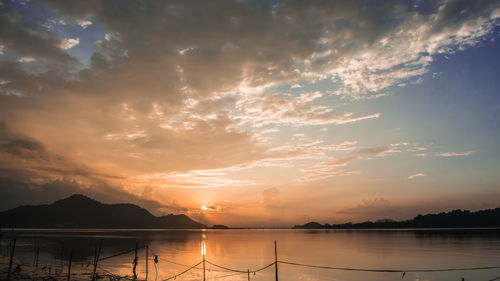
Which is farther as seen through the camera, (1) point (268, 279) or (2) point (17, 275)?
(1) point (268, 279)

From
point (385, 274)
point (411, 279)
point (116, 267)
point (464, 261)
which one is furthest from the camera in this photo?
point (464, 261)

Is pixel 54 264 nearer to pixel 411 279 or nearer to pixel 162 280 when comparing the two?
pixel 162 280

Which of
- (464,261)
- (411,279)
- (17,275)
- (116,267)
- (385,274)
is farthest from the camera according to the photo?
(464,261)

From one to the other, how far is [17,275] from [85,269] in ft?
30.6

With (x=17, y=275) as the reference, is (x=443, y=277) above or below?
below

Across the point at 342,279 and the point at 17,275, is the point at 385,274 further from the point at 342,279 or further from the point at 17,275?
the point at 17,275

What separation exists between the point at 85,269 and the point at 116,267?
4.92 meters

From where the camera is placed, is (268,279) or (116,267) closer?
(268,279)

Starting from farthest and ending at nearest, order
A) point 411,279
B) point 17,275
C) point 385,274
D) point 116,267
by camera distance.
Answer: point 116,267 → point 385,274 → point 411,279 → point 17,275

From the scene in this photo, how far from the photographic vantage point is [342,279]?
1626 inches

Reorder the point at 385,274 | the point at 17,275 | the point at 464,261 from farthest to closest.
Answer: the point at 464,261 < the point at 385,274 < the point at 17,275

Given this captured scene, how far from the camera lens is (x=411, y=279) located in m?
41.1

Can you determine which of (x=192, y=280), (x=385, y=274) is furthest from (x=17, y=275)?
(x=385, y=274)

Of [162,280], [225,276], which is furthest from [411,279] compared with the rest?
[162,280]
